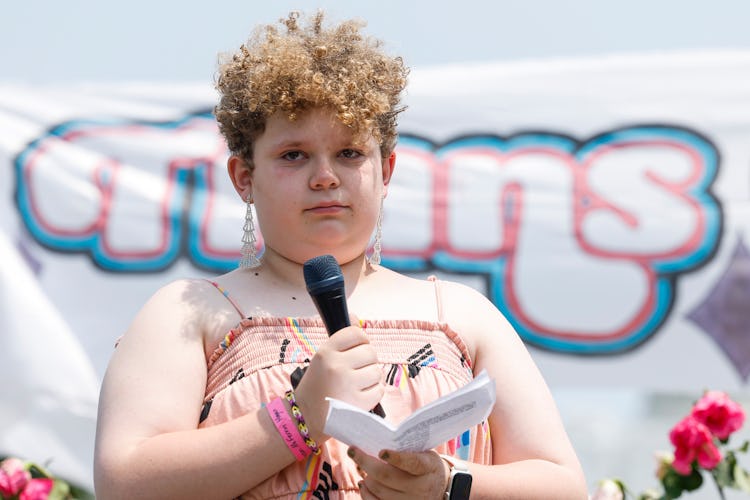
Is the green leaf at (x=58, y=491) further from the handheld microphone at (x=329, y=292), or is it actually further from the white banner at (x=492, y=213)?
the handheld microphone at (x=329, y=292)

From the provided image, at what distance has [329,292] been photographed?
1.33 m

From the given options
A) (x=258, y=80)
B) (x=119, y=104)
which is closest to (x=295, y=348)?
(x=258, y=80)

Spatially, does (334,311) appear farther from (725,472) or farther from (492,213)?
(492,213)

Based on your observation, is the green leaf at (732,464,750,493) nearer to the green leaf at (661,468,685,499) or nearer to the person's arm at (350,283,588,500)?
the green leaf at (661,468,685,499)

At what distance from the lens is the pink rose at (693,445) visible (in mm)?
3229

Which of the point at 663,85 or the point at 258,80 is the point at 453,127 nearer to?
the point at 663,85

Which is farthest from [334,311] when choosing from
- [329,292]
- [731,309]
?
[731,309]

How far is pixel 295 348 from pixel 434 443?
0.31 m

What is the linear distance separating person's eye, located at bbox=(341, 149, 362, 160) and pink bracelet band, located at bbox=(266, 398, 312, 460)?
1.46ft

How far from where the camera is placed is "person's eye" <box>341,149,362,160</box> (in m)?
1.61

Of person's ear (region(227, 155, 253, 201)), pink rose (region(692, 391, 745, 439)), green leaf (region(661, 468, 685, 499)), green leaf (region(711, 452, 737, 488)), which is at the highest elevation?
person's ear (region(227, 155, 253, 201))

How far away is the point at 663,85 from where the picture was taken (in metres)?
4.56

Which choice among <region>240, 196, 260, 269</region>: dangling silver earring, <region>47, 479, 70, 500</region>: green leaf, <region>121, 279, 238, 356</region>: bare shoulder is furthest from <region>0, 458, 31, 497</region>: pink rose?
<region>121, 279, 238, 356</region>: bare shoulder

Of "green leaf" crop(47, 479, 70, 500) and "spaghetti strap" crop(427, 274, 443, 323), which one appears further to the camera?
"green leaf" crop(47, 479, 70, 500)
